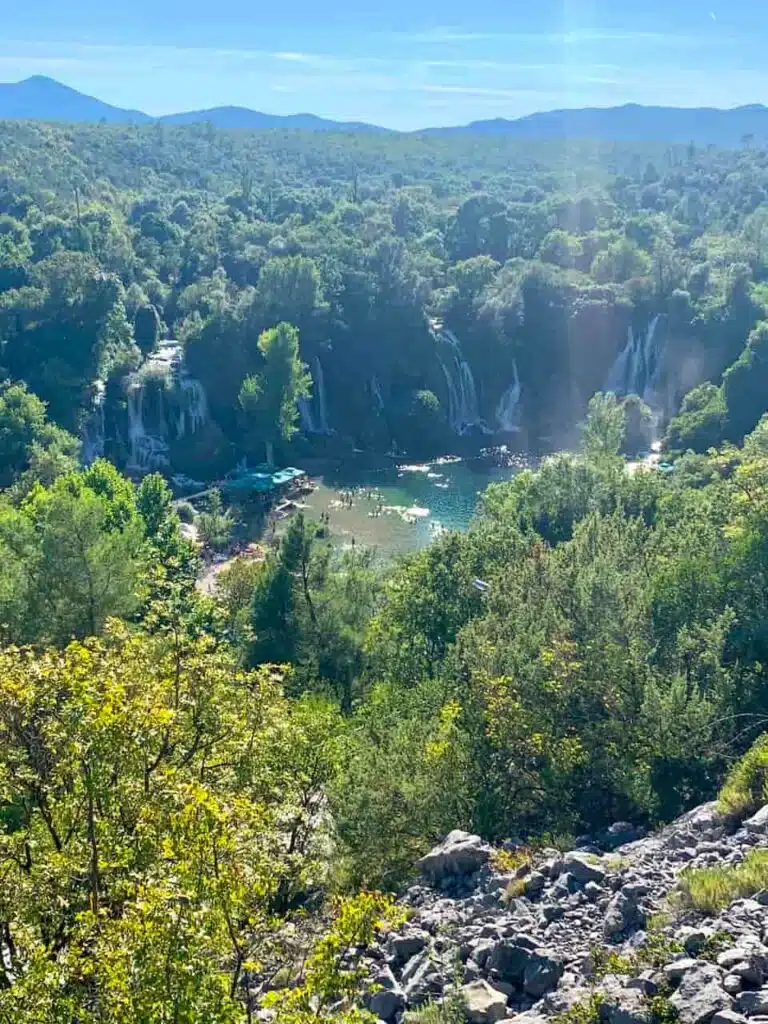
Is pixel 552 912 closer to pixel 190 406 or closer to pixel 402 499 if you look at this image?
pixel 402 499

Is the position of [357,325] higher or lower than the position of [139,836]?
higher

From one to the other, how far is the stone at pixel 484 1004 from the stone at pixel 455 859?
373 centimetres

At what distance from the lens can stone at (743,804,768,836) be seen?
13.5 meters

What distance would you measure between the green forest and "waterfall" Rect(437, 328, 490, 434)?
0.94 feet

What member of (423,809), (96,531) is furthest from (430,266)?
(423,809)

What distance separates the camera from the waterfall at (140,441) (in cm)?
7019

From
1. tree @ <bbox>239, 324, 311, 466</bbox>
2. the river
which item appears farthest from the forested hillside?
the river

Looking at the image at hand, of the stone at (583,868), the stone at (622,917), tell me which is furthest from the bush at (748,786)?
the stone at (622,917)

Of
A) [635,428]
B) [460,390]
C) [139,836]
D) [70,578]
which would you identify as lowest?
[635,428]

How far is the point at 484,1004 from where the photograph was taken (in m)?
11.0

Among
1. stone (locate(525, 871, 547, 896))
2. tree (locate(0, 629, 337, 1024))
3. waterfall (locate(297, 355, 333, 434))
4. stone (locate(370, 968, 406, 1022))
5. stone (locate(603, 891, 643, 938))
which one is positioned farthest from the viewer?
waterfall (locate(297, 355, 333, 434))

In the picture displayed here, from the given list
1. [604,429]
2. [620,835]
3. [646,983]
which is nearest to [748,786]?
[620,835]

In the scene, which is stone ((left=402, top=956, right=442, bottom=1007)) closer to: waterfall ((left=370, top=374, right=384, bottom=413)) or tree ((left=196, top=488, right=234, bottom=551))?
tree ((left=196, top=488, right=234, bottom=551))

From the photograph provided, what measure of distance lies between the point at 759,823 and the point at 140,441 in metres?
63.3
